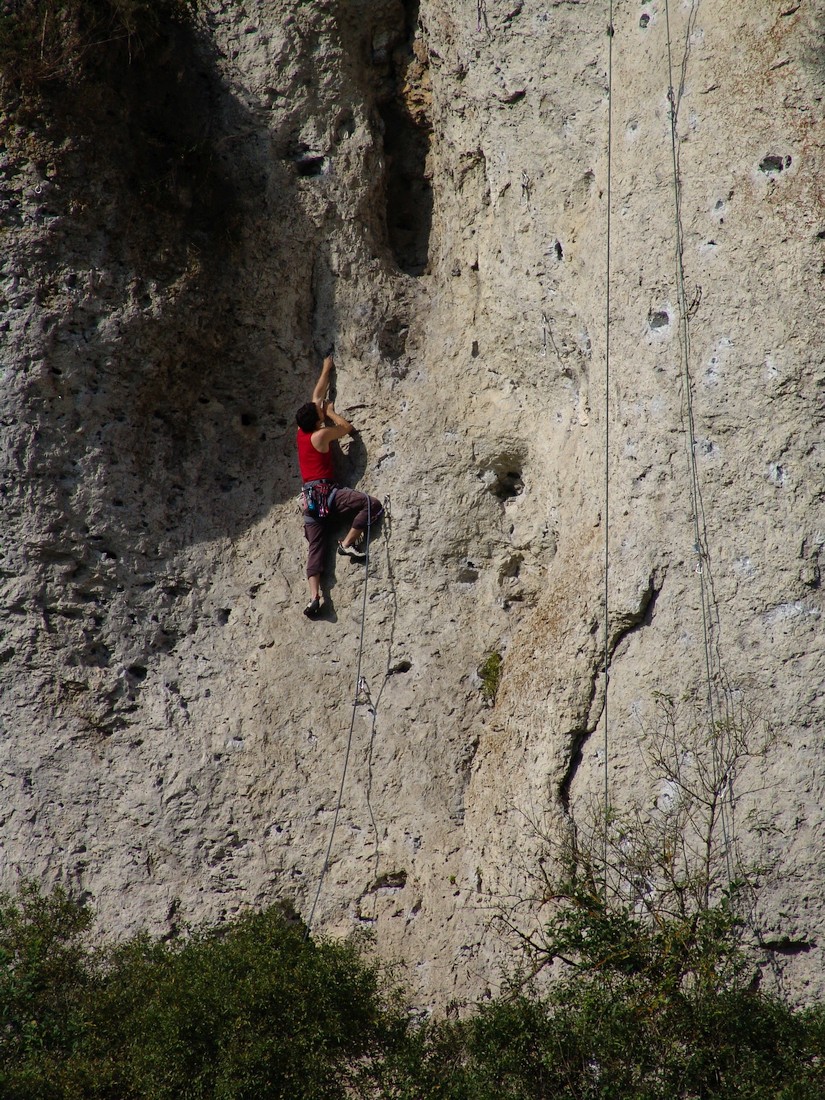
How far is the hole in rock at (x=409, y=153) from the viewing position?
9.70m

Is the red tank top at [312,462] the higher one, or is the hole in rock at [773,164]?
the hole in rock at [773,164]

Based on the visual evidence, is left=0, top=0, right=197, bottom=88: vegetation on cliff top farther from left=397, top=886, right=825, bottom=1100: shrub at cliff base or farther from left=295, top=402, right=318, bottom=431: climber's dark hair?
left=397, top=886, right=825, bottom=1100: shrub at cliff base

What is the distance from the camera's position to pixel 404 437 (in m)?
8.90

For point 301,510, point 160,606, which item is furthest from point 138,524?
point 301,510

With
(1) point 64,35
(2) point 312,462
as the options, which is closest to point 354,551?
(2) point 312,462

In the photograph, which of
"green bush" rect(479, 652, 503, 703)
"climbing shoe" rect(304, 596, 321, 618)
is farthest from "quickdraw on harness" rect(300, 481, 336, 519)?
"green bush" rect(479, 652, 503, 703)

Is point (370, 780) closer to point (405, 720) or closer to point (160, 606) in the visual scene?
point (405, 720)

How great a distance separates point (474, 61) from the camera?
9.04 m

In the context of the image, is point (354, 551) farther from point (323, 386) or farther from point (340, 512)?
point (323, 386)

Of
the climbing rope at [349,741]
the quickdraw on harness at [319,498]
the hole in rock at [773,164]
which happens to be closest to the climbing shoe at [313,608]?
the climbing rope at [349,741]

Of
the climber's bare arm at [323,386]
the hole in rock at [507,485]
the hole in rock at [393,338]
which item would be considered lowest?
the hole in rock at [507,485]

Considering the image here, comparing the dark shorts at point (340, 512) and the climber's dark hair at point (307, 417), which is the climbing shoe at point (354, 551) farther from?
the climber's dark hair at point (307, 417)

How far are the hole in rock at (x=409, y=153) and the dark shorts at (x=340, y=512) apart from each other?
2330mm

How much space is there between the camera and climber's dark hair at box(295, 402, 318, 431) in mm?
8648
